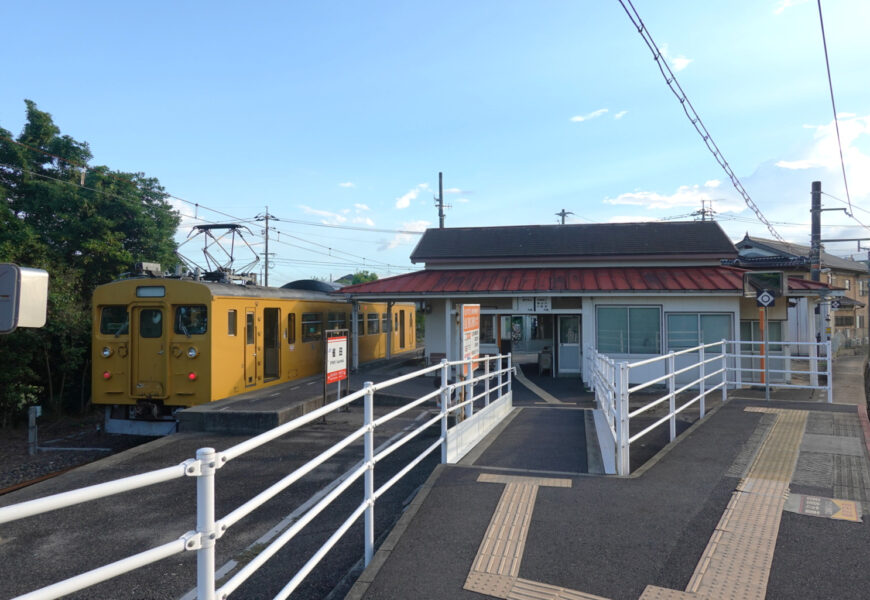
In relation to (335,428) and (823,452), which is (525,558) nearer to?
(823,452)

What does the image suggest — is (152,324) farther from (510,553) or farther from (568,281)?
(568,281)

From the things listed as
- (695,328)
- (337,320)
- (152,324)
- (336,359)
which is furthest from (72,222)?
(695,328)

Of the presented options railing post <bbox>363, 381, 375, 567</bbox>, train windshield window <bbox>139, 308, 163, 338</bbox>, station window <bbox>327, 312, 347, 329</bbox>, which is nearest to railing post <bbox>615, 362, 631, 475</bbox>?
railing post <bbox>363, 381, 375, 567</bbox>

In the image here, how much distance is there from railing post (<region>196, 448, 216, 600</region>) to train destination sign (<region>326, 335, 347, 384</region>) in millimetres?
9064

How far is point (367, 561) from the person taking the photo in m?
3.87

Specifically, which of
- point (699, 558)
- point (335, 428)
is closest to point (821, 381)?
point (335, 428)

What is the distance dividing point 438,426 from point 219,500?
5344 mm

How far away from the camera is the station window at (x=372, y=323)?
2102 centimetres

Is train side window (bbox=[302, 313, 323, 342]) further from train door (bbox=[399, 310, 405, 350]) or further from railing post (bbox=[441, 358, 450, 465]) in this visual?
railing post (bbox=[441, 358, 450, 465])

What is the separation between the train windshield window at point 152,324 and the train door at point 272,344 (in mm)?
2869

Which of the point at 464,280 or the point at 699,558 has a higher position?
the point at 464,280

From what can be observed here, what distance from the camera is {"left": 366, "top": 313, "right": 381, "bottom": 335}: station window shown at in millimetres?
21016

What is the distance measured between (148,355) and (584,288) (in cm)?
1108

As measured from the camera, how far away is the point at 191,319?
36.4 feet
